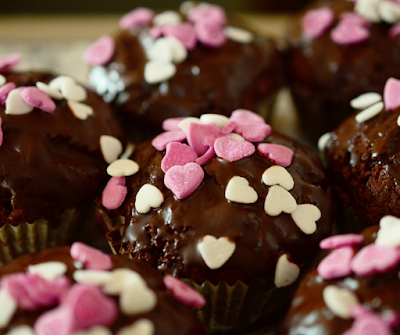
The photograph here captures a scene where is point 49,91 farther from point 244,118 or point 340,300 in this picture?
point 340,300

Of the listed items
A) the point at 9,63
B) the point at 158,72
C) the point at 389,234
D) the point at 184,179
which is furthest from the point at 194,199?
the point at 9,63

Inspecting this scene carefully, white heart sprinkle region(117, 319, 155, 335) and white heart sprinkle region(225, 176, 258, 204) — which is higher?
white heart sprinkle region(225, 176, 258, 204)

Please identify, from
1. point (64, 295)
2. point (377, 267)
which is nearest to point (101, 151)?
point (64, 295)

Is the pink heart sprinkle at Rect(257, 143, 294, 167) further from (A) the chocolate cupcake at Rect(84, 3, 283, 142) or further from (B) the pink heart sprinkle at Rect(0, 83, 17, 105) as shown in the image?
(B) the pink heart sprinkle at Rect(0, 83, 17, 105)

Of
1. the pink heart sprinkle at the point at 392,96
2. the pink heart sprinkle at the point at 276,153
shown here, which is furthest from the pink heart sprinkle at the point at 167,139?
the pink heart sprinkle at the point at 392,96

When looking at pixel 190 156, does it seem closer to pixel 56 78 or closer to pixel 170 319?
pixel 170 319

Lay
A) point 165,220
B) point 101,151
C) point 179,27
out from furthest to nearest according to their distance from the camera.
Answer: point 179,27, point 101,151, point 165,220

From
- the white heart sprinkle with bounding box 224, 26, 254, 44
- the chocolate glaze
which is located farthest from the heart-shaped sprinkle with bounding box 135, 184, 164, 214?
the white heart sprinkle with bounding box 224, 26, 254, 44
